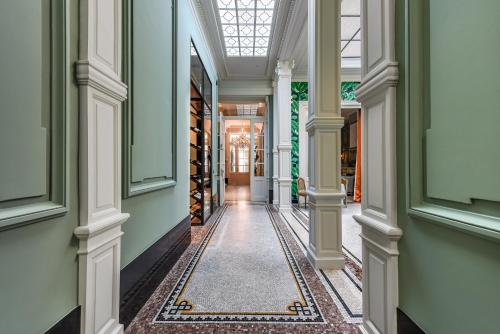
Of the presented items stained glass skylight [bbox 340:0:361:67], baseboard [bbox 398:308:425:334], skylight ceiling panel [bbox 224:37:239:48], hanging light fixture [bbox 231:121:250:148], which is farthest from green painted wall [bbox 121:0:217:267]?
hanging light fixture [bbox 231:121:250:148]

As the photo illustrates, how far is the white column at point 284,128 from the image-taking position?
6504 millimetres

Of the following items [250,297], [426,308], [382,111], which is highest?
[382,111]

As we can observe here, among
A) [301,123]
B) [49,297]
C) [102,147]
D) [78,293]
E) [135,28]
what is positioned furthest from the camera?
[301,123]

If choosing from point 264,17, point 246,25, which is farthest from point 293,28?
point 246,25

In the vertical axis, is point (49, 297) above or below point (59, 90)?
below

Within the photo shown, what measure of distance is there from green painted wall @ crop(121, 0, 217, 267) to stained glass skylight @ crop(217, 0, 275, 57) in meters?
0.71

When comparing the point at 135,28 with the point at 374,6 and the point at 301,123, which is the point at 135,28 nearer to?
the point at 374,6

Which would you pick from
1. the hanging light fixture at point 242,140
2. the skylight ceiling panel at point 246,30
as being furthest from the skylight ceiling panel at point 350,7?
the hanging light fixture at point 242,140

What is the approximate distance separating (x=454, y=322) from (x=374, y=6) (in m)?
1.49

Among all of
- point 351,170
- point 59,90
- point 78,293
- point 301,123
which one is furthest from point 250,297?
point 351,170

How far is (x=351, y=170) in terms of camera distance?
1047 cm

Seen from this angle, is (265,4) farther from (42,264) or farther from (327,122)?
(42,264)

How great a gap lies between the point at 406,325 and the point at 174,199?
7.72ft

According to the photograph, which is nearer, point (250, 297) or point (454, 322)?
point (454, 322)
